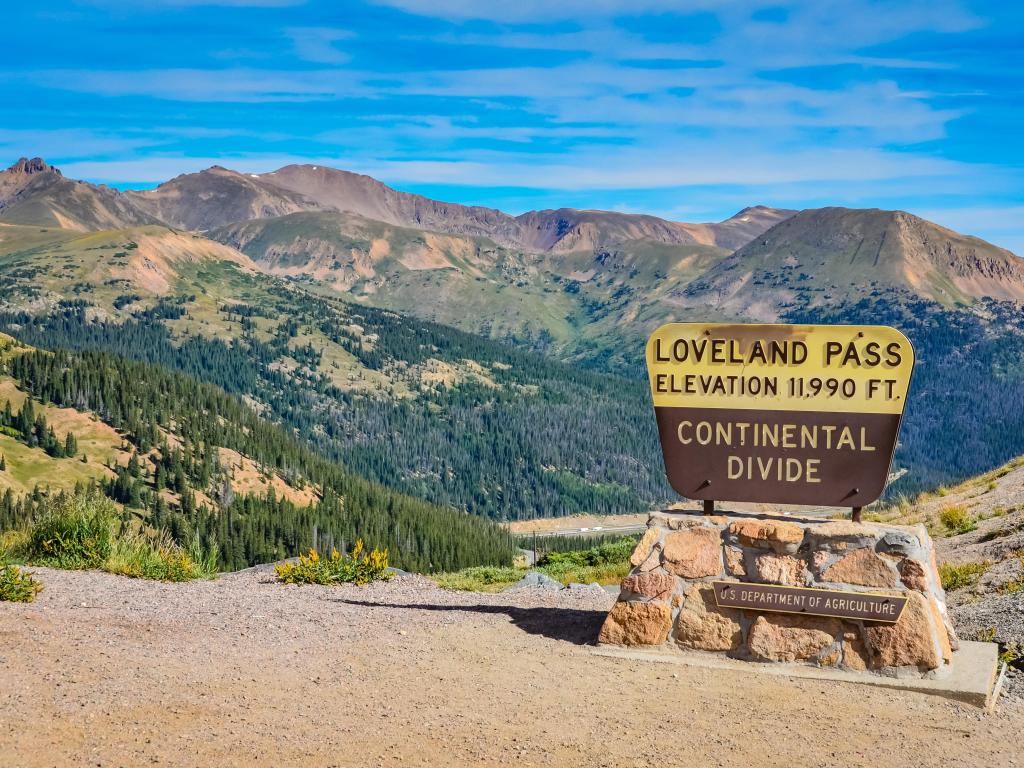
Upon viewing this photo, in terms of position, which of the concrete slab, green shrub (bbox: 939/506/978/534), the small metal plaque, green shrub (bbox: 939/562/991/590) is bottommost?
the concrete slab

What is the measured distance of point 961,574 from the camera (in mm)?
25219

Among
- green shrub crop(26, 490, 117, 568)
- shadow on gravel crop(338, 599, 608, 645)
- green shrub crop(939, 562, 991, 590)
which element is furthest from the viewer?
green shrub crop(939, 562, 991, 590)

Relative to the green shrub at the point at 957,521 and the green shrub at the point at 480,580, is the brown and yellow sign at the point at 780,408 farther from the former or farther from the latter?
the green shrub at the point at 957,521

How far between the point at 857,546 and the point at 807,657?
217 centimetres

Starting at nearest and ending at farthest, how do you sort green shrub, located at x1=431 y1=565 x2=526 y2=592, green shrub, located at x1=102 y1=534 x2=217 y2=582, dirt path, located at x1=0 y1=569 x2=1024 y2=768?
1. dirt path, located at x1=0 y1=569 x2=1024 y2=768
2. green shrub, located at x1=102 y1=534 x2=217 y2=582
3. green shrub, located at x1=431 y1=565 x2=526 y2=592

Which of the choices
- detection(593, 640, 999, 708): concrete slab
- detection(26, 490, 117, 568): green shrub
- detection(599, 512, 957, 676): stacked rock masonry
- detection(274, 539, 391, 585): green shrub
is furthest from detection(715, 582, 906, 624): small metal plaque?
detection(26, 490, 117, 568): green shrub

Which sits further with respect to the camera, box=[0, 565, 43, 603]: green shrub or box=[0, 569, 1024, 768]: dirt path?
box=[0, 565, 43, 603]: green shrub

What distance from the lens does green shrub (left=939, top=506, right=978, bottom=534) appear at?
108 ft

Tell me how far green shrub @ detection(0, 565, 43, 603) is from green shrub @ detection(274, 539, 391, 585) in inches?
254

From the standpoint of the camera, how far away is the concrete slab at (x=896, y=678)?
16.1 meters

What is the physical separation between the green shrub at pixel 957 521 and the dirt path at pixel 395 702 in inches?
728

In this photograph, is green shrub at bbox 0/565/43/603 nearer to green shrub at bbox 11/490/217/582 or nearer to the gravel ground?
green shrub at bbox 11/490/217/582

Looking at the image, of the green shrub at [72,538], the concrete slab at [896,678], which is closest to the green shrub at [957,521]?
the concrete slab at [896,678]

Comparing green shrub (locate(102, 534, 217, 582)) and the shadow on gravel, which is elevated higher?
green shrub (locate(102, 534, 217, 582))
